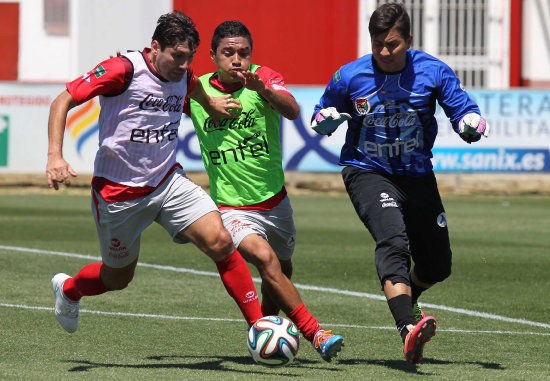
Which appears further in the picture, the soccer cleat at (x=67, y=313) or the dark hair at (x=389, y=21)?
the soccer cleat at (x=67, y=313)

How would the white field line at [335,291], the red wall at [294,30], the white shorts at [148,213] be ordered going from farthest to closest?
the red wall at [294,30]
the white field line at [335,291]
the white shorts at [148,213]

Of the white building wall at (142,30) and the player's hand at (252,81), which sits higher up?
the white building wall at (142,30)

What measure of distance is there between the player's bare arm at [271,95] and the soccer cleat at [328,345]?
4.87 feet

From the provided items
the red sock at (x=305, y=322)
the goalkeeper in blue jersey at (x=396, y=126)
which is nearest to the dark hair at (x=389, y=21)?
the goalkeeper in blue jersey at (x=396, y=126)

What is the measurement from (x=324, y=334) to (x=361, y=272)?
4749 mm

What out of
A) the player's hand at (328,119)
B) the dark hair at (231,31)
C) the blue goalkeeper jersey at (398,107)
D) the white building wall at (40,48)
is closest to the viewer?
the player's hand at (328,119)

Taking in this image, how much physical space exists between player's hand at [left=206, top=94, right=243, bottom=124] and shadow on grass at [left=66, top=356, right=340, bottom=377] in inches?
61.2

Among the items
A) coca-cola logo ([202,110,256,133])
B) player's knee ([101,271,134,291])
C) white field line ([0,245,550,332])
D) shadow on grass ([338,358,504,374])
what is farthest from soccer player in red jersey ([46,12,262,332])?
white field line ([0,245,550,332])

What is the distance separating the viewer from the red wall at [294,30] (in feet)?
94.9

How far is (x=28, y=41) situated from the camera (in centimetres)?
4253

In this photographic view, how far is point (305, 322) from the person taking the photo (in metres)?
7.00

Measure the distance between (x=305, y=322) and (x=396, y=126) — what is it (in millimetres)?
1379

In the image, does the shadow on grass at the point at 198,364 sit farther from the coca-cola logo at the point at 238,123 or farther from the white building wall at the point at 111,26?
the white building wall at the point at 111,26

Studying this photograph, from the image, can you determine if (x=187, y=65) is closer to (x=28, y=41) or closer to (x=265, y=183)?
(x=265, y=183)
